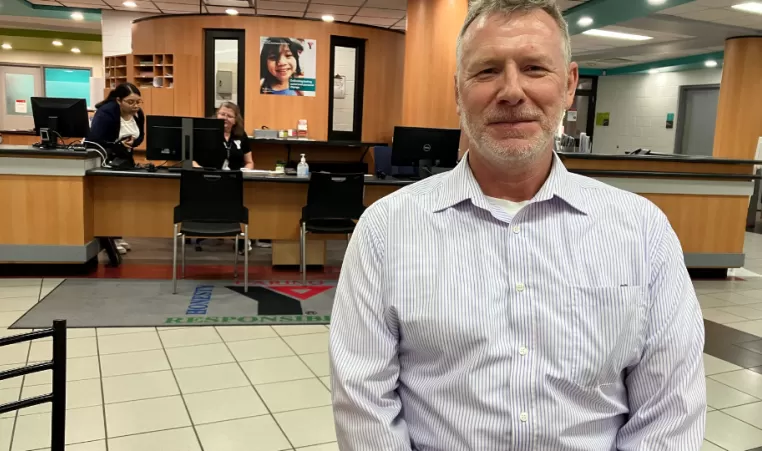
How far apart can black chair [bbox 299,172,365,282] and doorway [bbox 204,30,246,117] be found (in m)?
4.40

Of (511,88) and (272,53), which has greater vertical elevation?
(272,53)

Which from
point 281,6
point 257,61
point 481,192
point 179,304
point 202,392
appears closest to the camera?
point 481,192

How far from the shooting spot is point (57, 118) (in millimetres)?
5133

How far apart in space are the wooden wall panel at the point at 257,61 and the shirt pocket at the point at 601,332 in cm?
807

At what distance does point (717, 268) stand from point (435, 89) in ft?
11.4

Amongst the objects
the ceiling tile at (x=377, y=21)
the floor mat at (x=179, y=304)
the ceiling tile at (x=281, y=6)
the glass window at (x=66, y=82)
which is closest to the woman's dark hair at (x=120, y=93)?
the floor mat at (x=179, y=304)

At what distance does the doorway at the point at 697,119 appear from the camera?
1219cm

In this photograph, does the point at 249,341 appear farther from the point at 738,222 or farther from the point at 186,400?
the point at 738,222

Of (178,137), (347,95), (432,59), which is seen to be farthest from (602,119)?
(178,137)

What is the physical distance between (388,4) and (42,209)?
551cm

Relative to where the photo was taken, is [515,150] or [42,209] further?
[42,209]

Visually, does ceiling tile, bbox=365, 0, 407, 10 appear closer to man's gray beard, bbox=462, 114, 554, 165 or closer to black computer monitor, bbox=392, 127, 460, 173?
black computer monitor, bbox=392, 127, 460, 173

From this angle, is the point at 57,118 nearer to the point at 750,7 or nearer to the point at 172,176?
the point at 172,176

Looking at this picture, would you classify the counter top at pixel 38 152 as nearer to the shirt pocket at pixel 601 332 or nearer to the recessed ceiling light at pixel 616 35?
the shirt pocket at pixel 601 332
